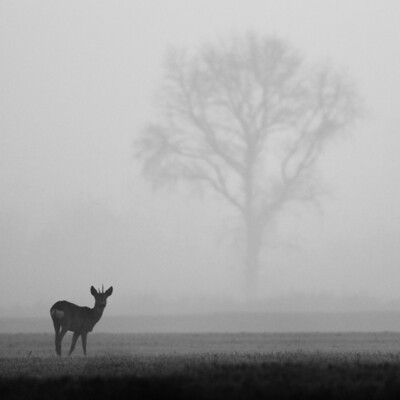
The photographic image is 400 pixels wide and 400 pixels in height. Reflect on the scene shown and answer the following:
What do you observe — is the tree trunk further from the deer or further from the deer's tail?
the deer's tail

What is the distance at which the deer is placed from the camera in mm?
19688

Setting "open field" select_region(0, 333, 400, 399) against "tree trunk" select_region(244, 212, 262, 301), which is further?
"tree trunk" select_region(244, 212, 262, 301)

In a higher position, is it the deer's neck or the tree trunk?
the tree trunk

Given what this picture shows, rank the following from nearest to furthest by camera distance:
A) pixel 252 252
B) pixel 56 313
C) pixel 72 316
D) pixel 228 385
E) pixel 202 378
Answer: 1. pixel 228 385
2. pixel 202 378
3. pixel 56 313
4. pixel 72 316
5. pixel 252 252

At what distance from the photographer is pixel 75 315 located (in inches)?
787

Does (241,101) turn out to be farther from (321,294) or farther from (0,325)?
(0,325)

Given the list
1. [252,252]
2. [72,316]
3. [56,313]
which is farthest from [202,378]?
[252,252]

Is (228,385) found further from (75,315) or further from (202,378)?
(75,315)

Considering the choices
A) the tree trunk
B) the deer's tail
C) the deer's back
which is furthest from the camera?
the tree trunk

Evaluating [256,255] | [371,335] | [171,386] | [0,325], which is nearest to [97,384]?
[171,386]

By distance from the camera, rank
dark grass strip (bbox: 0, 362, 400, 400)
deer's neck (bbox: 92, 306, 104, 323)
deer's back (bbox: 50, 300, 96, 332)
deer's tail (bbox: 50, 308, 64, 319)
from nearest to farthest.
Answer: dark grass strip (bbox: 0, 362, 400, 400) < deer's tail (bbox: 50, 308, 64, 319) < deer's back (bbox: 50, 300, 96, 332) < deer's neck (bbox: 92, 306, 104, 323)

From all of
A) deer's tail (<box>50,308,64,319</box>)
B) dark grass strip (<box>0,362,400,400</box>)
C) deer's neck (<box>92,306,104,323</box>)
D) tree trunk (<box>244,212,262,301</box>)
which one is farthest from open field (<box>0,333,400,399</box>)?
tree trunk (<box>244,212,262,301</box>)

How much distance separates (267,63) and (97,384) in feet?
157

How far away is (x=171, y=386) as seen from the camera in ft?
40.0
